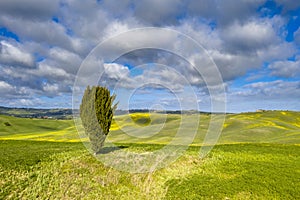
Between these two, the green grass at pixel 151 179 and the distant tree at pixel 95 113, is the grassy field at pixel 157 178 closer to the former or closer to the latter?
the green grass at pixel 151 179

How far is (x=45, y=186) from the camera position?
18.3m

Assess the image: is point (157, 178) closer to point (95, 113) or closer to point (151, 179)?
point (151, 179)

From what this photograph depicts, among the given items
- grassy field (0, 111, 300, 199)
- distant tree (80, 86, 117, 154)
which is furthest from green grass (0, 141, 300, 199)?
distant tree (80, 86, 117, 154)

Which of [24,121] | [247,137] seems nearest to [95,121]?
[247,137]

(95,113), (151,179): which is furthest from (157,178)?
(95,113)

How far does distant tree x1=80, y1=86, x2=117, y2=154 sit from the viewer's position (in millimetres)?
24172

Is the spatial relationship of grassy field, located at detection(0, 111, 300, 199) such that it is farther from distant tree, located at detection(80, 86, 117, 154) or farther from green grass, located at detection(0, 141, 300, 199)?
distant tree, located at detection(80, 86, 117, 154)

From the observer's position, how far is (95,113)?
24.2 meters

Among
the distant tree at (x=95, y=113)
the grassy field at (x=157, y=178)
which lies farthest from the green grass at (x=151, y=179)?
the distant tree at (x=95, y=113)

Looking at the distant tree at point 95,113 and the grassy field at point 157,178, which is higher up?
the distant tree at point 95,113

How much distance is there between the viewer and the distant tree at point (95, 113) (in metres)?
24.2

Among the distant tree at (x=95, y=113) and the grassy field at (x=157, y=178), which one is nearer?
the grassy field at (x=157, y=178)

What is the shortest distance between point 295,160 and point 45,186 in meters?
23.2

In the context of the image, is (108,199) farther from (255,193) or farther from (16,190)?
(255,193)
